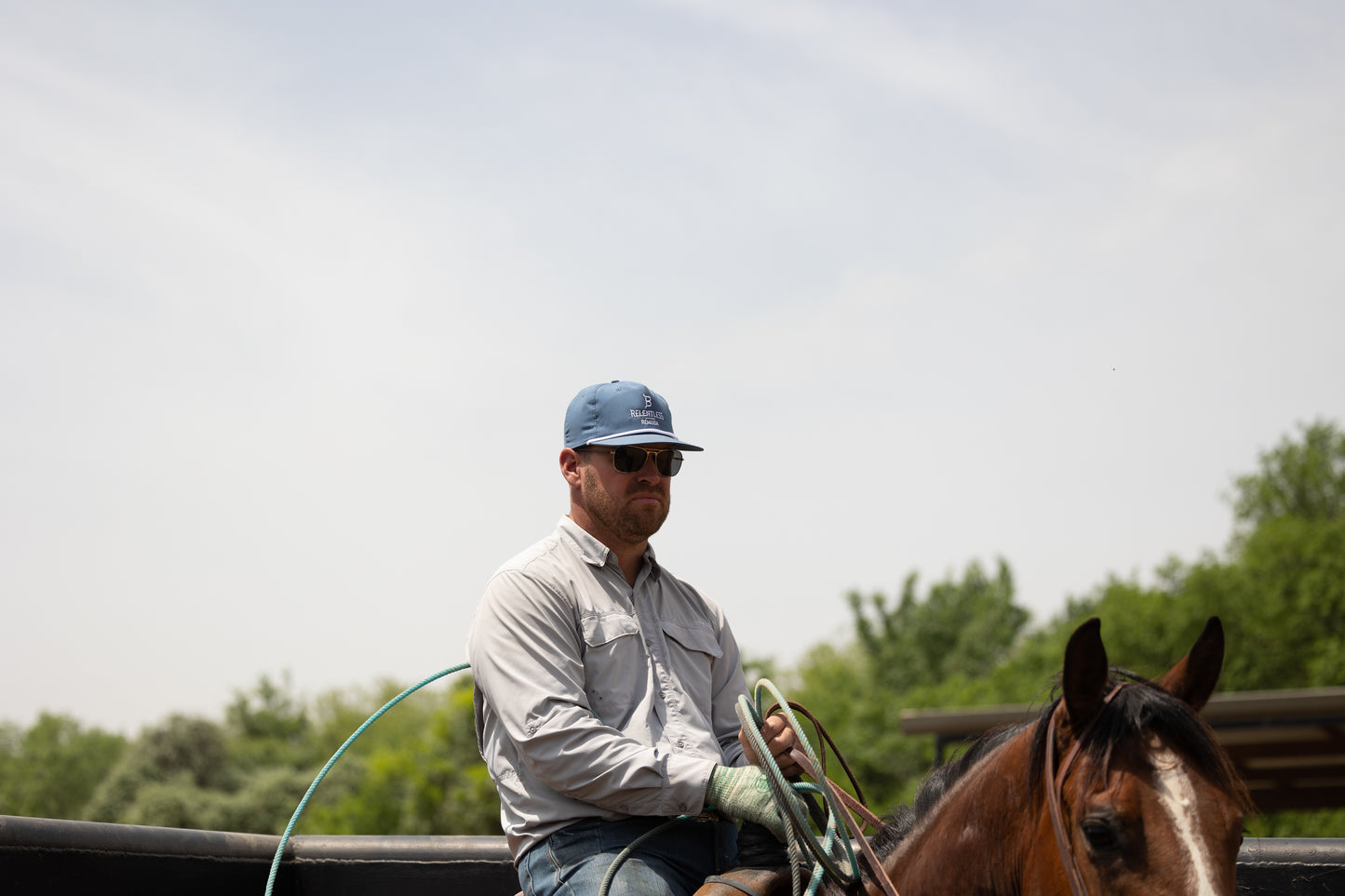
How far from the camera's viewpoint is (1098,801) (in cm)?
205

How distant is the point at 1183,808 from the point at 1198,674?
1.40 ft

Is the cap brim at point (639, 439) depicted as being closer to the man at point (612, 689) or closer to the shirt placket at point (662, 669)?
the man at point (612, 689)

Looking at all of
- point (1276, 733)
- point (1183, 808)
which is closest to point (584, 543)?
point (1183, 808)

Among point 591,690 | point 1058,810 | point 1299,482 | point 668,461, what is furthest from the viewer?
point 1299,482

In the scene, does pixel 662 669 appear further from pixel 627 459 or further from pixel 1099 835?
pixel 1099 835

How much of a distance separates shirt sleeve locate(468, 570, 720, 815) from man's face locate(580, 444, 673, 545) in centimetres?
36

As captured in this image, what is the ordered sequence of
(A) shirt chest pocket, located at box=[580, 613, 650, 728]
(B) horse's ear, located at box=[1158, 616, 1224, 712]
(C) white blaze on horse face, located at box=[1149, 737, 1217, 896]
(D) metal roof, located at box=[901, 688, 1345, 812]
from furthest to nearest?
(D) metal roof, located at box=[901, 688, 1345, 812] → (A) shirt chest pocket, located at box=[580, 613, 650, 728] → (B) horse's ear, located at box=[1158, 616, 1224, 712] → (C) white blaze on horse face, located at box=[1149, 737, 1217, 896]

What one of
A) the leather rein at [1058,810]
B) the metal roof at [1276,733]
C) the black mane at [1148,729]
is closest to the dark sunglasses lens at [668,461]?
the leather rein at [1058,810]

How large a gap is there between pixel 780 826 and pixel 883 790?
1253 inches

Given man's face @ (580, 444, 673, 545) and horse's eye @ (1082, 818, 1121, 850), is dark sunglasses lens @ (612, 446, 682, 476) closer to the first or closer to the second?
man's face @ (580, 444, 673, 545)

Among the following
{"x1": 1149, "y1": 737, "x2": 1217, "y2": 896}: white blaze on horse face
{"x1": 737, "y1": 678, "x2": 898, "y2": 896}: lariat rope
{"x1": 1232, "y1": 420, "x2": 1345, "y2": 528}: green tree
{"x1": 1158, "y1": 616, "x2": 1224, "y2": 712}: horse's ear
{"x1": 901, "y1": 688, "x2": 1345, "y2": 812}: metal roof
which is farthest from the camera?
{"x1": 1232, "y1": 420, "x2": 1345, "y2": 528}: green tree

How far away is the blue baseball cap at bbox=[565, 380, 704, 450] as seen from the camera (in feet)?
11.2

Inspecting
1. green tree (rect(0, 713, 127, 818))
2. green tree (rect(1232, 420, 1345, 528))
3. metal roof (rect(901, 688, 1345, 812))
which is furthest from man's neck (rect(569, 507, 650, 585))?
green tree (rect(0, 713, 127, 818))

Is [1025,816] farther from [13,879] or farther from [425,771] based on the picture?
[425,771]
